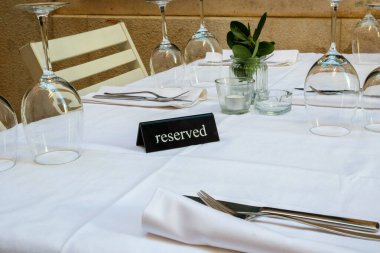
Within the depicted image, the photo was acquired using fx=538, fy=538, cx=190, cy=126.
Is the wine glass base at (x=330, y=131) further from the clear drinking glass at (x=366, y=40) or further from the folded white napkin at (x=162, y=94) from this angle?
the clear drinking glass at (x=366, y=40)

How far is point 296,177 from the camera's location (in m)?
0.90

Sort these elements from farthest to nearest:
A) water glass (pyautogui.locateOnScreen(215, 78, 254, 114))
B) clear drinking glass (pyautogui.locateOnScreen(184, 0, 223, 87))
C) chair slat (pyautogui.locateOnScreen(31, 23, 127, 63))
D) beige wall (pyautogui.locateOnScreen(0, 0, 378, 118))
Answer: beige wall (pyautogui.locateOnScreen(0, 0, 378, 118)) < chair slat (pyautogui.locateOnScreen(31, 23, 127, 63)) < clear drinking glass (pyautogui.locateOnScreen(184, 0, 223, 87)) < water glass (pyautogui.locateOnScreen(215, 78, 254, 114))

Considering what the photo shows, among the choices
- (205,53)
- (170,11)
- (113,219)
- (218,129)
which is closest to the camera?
(113,219)

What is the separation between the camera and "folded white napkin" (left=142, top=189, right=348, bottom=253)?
64cm

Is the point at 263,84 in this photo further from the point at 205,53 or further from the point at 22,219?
the point at 22,219

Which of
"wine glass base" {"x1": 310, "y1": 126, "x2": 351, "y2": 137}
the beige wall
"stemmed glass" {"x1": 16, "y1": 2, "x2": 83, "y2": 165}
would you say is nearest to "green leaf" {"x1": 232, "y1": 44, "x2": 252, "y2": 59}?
"wine glass base" {"x1": 310, "y1": 126, "x2": 351, "y2": 137}

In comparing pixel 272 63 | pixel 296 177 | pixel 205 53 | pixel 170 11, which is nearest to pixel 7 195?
pixel 296 177

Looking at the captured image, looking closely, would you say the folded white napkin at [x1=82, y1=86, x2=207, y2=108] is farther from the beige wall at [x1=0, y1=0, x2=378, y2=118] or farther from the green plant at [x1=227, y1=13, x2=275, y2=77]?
the beige wall at [x1=0, y1=0, x2=378, y2=118]

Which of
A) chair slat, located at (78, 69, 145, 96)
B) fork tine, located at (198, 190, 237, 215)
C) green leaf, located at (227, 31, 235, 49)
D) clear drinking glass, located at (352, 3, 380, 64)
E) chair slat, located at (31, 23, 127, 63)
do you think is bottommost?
chair slat, located at (78, 69, 145, 96)

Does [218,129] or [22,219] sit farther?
[218,129]

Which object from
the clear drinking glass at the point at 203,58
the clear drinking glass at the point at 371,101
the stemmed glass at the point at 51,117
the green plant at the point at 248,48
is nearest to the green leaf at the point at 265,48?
the green plant at the point at 248,48

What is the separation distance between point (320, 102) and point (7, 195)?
2.54 feet

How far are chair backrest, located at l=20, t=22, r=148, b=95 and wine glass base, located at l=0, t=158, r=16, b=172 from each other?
625 mm

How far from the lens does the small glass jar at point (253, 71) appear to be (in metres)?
1.36
